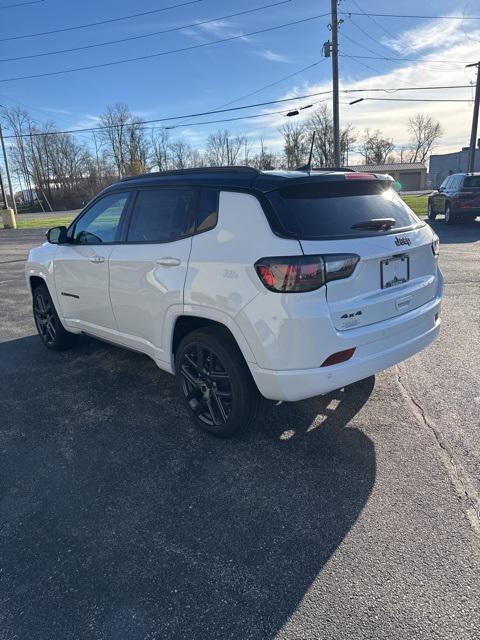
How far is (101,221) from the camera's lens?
14.3 feet

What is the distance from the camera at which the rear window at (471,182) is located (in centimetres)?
1634

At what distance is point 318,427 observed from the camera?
3.45 m

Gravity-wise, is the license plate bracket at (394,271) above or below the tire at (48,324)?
above

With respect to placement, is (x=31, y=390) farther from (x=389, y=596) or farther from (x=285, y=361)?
(x=389, y=596)

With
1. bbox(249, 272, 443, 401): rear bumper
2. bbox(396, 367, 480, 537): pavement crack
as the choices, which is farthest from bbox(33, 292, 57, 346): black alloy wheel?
bbox(396, 367, 480, 537): pavement crack

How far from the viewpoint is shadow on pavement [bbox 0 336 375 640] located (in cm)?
203

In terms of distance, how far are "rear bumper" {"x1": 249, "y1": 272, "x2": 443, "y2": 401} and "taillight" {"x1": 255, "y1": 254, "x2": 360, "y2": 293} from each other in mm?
365

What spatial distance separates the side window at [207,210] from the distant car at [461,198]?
635 inches

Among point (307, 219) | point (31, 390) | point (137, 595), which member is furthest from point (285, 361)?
point (31, 390)

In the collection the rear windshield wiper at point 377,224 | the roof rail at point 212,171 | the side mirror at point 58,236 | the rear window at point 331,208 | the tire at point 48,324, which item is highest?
the roof rail at point 212,171

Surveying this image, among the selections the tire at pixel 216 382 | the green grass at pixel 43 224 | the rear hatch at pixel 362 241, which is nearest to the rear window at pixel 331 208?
the rear hatch at pixel 362 241

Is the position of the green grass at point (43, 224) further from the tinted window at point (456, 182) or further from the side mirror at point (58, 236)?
the side mirror at point (58, 236)

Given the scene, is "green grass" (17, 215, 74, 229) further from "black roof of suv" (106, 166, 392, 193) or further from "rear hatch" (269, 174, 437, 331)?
"rear hatch" (269, 174, 437, 331)

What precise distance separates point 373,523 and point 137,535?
132 cm
